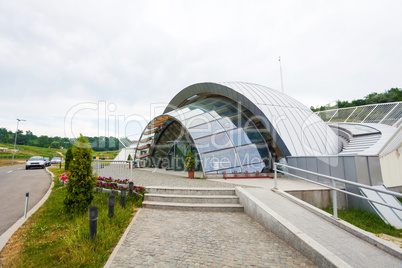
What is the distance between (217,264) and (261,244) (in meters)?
1.19

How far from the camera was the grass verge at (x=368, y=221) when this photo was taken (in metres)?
5.84

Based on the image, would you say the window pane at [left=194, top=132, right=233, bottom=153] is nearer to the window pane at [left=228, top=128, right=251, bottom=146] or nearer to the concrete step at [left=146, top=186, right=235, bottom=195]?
the window pane at [left=228, top=128, right=251, bottom=146]

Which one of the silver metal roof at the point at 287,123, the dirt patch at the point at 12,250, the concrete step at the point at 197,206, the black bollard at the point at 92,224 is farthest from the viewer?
the silver metal roof at the point at 287,123

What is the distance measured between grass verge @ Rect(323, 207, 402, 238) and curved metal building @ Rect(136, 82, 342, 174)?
4.53 metres

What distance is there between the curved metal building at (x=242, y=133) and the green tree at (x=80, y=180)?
612 cm

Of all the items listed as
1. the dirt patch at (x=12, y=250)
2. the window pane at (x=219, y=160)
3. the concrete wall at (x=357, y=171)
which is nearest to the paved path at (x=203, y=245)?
the dirt patch at (x=12, y=250)

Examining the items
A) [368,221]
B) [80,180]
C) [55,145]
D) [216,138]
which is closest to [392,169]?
[368,221]

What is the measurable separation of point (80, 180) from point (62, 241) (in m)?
2.22

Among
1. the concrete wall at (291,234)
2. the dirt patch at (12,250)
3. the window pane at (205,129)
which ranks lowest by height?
the dirt patch at (12,250)

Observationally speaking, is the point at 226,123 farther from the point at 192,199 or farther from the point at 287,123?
the point at 192,199

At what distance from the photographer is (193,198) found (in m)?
6.73

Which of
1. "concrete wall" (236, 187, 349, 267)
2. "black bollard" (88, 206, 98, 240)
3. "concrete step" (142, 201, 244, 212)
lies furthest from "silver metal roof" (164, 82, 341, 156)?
"black bollard" (88, 206, 98, 240)

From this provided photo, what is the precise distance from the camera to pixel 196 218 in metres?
5.48

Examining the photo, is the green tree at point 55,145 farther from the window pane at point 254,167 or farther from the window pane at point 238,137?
the window pane at point 254,167
